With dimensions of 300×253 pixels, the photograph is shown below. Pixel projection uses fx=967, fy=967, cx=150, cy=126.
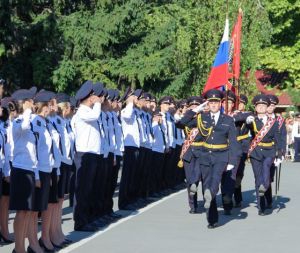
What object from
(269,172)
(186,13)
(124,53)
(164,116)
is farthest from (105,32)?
(269,172)

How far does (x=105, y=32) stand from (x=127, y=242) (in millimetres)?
20028

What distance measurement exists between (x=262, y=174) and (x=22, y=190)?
647cm

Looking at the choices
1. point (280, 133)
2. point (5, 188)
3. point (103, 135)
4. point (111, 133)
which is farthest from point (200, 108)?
point (5, 188)

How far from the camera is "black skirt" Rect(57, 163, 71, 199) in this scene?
36.3ft

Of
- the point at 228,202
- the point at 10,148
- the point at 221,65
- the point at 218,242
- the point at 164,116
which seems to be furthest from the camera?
the point at 164,116

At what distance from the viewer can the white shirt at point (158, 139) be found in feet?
58.5

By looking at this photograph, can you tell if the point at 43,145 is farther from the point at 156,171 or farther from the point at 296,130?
the point at 296,130

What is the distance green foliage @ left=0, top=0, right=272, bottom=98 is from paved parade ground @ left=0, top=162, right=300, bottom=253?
11924 mm

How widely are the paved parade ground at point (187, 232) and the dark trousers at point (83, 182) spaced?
10.4 inches

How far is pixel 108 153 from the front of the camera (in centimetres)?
1334

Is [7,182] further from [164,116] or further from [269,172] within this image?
[164,116]

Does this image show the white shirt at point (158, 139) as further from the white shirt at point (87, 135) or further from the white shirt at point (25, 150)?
the white shirt at point (25, 150)

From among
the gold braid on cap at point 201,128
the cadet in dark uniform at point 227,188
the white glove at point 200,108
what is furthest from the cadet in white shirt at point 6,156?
the cadet in dark uniform at point 227,188

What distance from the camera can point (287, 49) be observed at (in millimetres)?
48875
